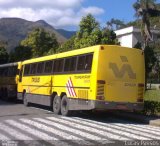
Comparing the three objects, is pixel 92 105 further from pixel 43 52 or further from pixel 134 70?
pixel 43 52

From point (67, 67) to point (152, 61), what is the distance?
29.2 metres

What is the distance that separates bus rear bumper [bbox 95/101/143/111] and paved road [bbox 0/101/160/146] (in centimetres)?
59

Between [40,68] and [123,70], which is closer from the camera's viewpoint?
[123,70]

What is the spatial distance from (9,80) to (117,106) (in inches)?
652

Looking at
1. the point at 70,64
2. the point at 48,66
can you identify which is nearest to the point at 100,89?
the point at 70,64

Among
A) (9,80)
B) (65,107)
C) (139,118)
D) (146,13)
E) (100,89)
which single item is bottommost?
(139,118)

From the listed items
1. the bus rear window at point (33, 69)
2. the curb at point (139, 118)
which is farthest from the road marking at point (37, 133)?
the bus rear window at point (33, 69)

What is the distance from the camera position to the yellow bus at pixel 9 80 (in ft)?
102

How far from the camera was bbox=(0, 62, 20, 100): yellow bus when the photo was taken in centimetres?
3120

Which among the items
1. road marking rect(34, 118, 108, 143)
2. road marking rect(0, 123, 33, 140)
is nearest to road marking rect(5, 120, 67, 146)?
road marking rect(0, 123, 33, 140)

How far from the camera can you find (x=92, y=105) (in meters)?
17.5

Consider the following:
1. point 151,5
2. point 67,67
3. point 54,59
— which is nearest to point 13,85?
point 54,59

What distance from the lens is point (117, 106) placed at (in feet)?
58.3

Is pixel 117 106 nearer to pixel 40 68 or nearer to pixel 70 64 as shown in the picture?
pixel 70 64
